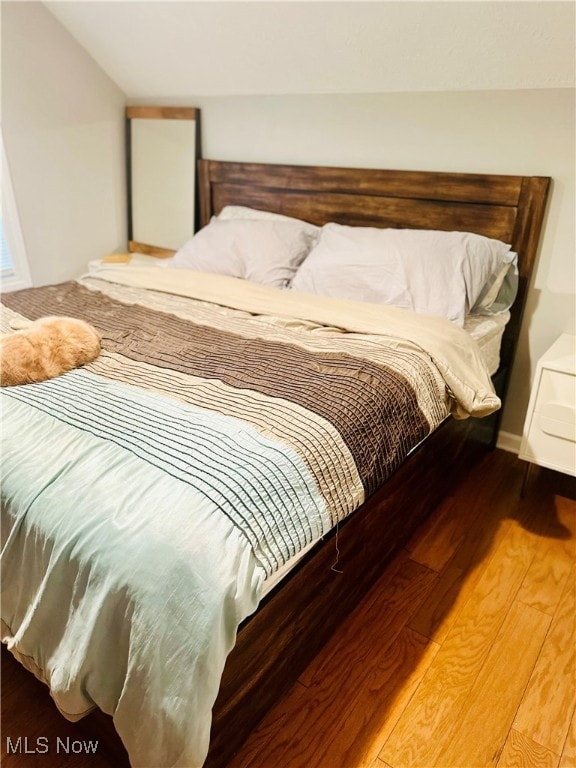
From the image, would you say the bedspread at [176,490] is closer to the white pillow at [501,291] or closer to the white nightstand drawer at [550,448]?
the white nightstand drawer at [550,448]

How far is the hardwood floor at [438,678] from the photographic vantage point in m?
1.24

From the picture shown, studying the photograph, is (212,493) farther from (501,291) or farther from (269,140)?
(269,140)

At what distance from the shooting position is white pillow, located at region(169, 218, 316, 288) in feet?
8.08

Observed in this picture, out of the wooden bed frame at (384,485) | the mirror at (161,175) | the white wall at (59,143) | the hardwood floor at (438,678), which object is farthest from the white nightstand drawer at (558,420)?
the white wall at (59,143)

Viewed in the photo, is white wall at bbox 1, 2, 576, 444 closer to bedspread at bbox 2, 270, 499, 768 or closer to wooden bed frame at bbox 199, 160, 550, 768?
wooden bed frame at bbox 199, 160, 550, 768

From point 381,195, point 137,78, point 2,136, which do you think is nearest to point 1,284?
point 2,136

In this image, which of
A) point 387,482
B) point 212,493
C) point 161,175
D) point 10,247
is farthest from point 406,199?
point 10,247

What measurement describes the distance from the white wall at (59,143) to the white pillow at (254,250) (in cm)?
93

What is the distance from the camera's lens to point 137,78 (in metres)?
3.05

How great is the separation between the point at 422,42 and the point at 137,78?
5.77ft

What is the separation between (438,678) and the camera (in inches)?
55.9

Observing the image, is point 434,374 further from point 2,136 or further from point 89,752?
point 2,136

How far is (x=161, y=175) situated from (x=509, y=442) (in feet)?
8.05

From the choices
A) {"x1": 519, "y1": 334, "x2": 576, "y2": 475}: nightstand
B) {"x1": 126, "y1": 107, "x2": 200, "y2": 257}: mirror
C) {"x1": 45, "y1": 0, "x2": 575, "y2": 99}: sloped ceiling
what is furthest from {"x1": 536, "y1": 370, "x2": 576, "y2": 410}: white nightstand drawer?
{"x1": 126, "y1": 107, "x2": 200, "y2": 257}: mirror
